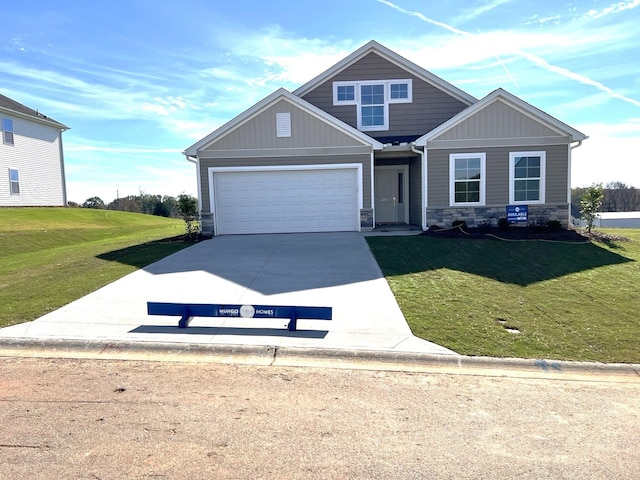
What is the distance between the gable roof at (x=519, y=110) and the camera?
14.9 meters

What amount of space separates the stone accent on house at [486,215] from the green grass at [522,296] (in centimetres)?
271

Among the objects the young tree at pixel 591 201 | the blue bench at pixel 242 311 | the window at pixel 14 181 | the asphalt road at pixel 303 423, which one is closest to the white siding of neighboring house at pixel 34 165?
the window at pixel 14 181

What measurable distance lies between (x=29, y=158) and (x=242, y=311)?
95.5 ft

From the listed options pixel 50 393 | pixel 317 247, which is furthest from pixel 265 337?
pixel 317 247

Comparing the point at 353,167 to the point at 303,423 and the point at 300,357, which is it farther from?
the point at 303,423

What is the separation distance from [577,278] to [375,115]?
10.8 metres

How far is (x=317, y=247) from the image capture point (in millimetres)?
12500

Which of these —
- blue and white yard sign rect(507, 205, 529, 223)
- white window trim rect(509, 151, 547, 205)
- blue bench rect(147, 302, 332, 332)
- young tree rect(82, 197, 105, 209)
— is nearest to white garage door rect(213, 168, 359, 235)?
blue and white yard sign rect(507, 205, 529, 223)

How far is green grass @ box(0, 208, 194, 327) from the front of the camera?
761 cm

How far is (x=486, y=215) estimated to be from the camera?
15.4 m

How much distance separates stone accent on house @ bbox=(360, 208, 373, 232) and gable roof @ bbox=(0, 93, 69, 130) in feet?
76.9

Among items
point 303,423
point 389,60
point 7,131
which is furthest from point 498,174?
point 7,131

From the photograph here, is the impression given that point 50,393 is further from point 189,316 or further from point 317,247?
point 317,247

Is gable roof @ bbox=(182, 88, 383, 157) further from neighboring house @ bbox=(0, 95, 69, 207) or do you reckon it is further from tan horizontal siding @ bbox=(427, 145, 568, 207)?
neighboring house @ bbox=(0, 95, 69, 207)
